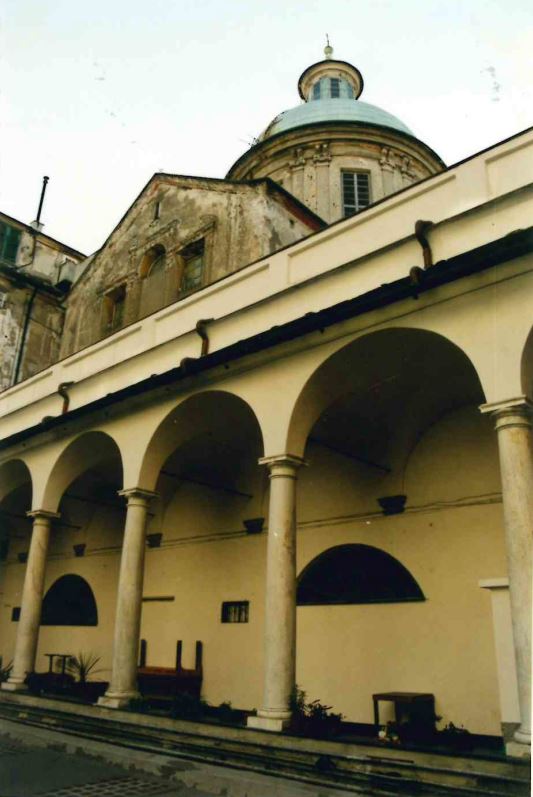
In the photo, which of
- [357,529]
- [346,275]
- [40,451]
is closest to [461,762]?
[357,529]

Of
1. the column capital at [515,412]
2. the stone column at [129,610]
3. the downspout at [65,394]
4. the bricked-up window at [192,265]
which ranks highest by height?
the bricked-up window at [192,265]

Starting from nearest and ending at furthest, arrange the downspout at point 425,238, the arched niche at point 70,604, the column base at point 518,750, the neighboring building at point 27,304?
the column base at point 518,750
the downspout at point 425,238
the arched niche at point 70,604
the neighboring building at point 27,304

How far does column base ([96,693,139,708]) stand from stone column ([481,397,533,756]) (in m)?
5.66

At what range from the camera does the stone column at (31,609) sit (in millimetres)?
11453

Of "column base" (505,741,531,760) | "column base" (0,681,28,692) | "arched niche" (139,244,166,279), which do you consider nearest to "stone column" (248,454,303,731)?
"column base" (505,741,531,760)

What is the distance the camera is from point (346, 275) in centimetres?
900

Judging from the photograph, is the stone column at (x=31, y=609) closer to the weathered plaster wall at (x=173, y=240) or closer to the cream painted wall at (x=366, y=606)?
the cream painted wall at (x=366, y=606)

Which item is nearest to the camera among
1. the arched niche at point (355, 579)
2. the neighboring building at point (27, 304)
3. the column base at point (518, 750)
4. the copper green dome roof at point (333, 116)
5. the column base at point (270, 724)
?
the column base at point (518, 750)

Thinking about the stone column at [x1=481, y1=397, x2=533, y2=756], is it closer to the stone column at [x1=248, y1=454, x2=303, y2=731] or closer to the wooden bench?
the stone column at [x1=248, y1=454, x2=303, y2=731]

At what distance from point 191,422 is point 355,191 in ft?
39.8

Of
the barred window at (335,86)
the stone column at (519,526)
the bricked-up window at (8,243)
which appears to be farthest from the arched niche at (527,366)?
the barred window at (335,86)

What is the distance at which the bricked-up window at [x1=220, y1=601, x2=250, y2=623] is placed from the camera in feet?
39.4

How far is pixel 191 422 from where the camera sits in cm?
1063

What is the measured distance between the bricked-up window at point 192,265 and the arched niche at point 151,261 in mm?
964
